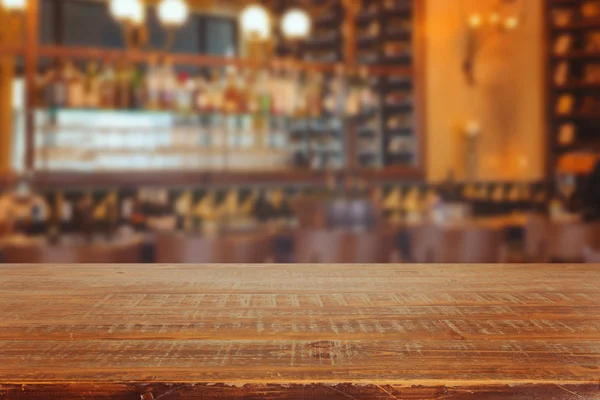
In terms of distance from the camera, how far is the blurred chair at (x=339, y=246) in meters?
3.27

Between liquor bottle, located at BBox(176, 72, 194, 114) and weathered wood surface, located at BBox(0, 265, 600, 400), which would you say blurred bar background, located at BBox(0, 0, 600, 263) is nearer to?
liquor bottle, located at BBox(176, 72, 194, 114)

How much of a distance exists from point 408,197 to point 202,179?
189cm

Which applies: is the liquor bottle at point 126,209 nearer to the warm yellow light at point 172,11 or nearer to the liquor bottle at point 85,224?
the liquor bottle at point 85,224

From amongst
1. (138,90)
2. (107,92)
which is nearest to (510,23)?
(138,90)

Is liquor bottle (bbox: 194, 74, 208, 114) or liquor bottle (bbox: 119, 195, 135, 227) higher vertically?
liquor bottle (bbox: 194, 74, 208, 114)

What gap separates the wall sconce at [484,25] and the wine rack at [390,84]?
2.07 feet

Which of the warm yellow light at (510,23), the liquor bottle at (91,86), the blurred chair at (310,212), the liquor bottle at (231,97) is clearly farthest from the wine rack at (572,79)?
the liquor bottle at (91,86)

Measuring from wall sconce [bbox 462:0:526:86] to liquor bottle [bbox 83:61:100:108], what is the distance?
3.52m

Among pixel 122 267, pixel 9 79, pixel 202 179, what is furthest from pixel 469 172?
pixel 122 267

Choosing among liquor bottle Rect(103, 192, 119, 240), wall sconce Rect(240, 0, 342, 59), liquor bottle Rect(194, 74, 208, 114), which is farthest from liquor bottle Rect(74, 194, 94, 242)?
wall sconce Rect(240, 0, 342, 59)

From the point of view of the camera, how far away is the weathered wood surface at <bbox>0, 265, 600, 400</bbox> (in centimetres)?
57

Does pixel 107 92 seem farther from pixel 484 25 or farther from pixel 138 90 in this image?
pixel 484 25

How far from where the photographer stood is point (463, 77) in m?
6.66

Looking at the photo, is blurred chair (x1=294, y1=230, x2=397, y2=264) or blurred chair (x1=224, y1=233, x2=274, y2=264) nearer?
blurred chair (x1=224, y1=233, x2=274, y2=264)
